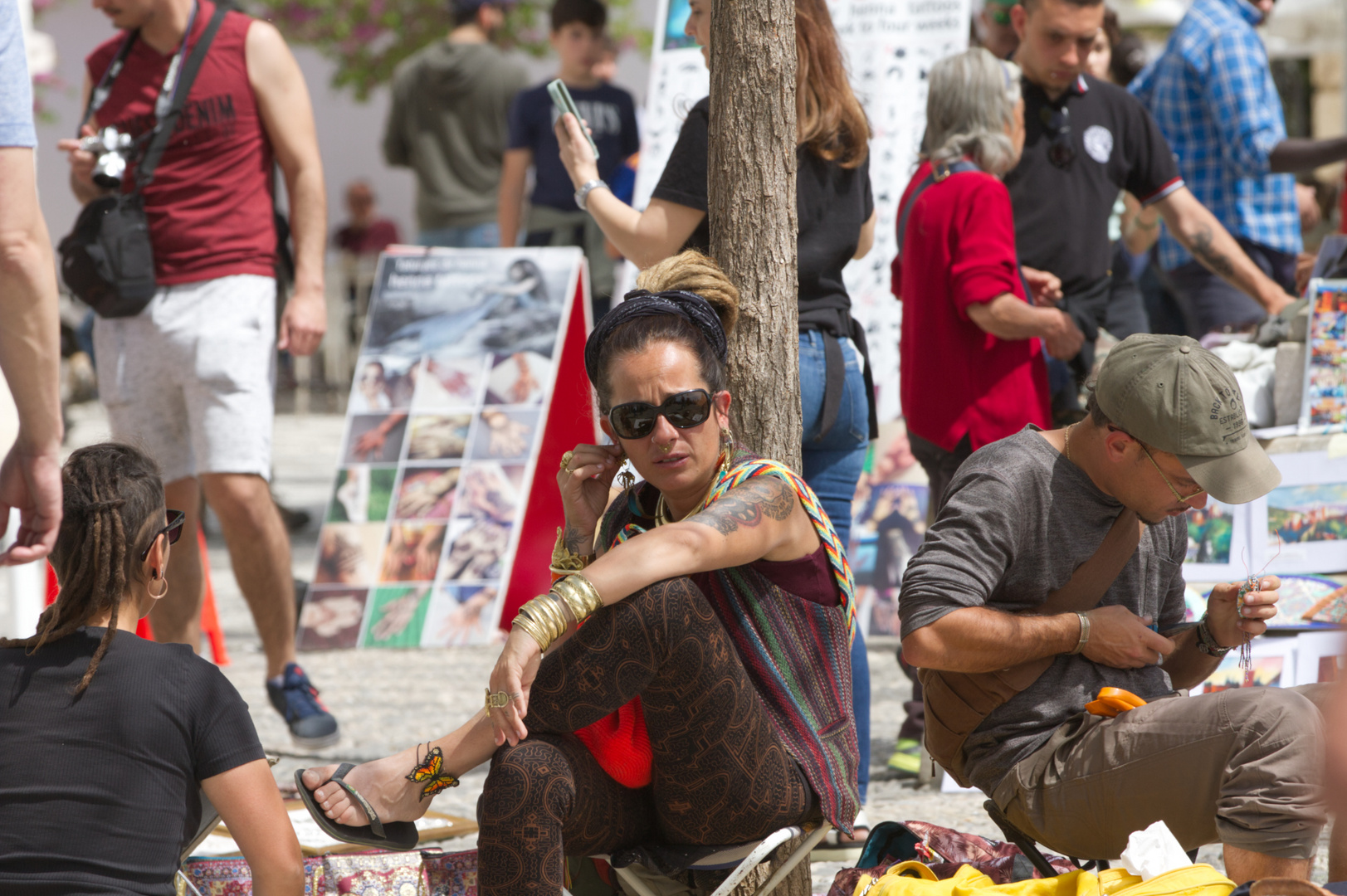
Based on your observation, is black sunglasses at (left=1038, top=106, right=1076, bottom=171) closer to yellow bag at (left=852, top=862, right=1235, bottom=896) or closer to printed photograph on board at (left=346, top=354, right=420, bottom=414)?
yellow bag at (left=852, top=862, right=1235, bottom=896)

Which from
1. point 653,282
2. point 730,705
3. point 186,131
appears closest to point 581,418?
point 186,131

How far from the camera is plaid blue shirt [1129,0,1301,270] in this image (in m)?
4.93

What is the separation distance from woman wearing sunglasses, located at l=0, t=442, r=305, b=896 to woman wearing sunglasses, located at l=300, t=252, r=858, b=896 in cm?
30

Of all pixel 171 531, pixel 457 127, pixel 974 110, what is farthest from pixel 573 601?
pixel 457 127

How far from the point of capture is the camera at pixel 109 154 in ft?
13.2

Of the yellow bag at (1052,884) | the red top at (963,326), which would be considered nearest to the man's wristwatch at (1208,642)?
the yellow bag at (1052,884)

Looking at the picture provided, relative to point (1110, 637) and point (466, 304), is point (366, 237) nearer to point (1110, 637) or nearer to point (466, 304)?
point (466, 304)

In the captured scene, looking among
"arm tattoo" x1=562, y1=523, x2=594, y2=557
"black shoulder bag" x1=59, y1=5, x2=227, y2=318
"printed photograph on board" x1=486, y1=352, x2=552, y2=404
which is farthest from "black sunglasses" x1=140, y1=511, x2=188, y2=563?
"printed photograph on board" x1=486, y1=352, x2=552, y2=404

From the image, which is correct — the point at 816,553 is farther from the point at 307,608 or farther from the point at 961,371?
the point at 307,608

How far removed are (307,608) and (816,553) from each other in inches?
135

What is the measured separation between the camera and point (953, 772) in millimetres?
2689

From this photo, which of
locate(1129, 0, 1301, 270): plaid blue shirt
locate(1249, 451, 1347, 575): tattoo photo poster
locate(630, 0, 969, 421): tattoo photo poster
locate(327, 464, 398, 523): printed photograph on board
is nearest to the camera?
locate(1249, 451, 1347, 575): tattoo photo poster

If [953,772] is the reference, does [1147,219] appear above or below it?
above

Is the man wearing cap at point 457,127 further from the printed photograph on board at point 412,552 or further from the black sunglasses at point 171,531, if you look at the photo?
the black sunglasses at point 171,531
